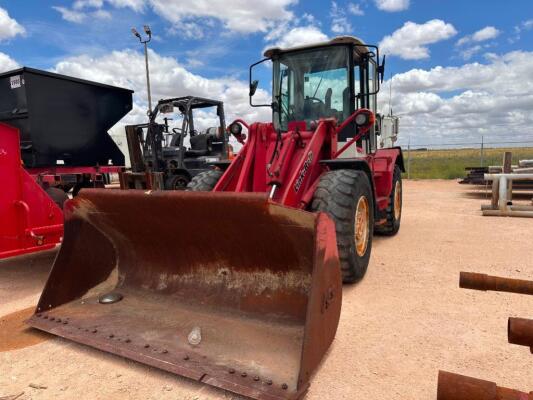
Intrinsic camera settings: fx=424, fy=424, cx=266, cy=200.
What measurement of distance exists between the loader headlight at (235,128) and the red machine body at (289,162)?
0.15 metres

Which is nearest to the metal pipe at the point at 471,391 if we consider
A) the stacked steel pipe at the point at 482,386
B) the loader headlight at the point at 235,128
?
the stacked steel pipe at the point at 482,386

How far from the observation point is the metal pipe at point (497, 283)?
1.64 metres

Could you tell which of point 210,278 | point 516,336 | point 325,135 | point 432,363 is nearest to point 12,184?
point 210,278

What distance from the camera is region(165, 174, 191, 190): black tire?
9.69m

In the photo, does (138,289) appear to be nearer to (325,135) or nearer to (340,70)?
(325,135)

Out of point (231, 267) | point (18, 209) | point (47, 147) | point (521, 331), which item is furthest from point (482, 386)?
point (47, 147)

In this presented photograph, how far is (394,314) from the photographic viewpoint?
3.51 meters

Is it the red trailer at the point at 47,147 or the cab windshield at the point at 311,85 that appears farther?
the cab windshield at the point at 311,85

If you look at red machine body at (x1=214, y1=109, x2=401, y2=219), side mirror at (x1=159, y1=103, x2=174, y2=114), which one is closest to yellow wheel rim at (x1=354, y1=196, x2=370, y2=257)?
red machine body at (x1=214, y1=109, x2=401, y2=219)

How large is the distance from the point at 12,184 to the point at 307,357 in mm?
3573

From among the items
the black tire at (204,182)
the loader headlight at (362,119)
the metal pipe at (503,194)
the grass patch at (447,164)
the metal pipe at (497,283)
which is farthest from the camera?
the grass patch at (447,164)

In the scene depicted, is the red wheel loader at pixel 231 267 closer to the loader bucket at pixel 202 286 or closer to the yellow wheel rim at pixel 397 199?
the loader bucket at pixel 202 286

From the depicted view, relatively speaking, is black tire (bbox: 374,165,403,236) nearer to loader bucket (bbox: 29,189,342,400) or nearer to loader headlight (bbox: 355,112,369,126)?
loader headlight (bbox: 355,112,369,126)

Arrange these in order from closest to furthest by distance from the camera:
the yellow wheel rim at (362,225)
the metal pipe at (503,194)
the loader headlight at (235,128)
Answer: the yellow wheel rim at (362,225) < the loader headlight at (235,128) < the metal pipe at (503,194)
